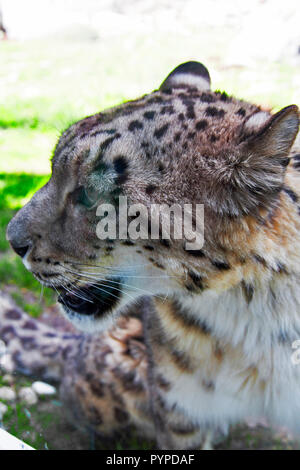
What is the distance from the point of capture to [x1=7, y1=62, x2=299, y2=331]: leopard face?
8.41 ft

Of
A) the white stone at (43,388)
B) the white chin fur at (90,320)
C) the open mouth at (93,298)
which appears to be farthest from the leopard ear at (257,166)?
the white stone at (43,388)

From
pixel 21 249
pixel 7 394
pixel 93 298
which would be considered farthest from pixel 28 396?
pixel 21 249

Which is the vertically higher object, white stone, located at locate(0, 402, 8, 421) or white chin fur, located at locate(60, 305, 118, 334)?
white chin fur, located at locate(60, 305, 118, 334)

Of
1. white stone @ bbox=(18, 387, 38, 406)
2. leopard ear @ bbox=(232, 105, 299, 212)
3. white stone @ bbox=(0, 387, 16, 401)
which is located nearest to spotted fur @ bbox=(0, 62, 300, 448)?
leopard ear @ bbox=(232, 105, 299, 212)

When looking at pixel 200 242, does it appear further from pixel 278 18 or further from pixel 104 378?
pixel 278 18

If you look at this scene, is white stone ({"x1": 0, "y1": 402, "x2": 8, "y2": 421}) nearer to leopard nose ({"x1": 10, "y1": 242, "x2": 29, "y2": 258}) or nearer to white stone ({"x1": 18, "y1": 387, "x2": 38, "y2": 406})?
white stone ({"x1": 18, "y1": 387, "x2": 38, "y2": 406})

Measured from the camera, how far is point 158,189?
270cm

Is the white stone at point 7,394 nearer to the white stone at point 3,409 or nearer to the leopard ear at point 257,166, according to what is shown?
the white stone at point 3,409

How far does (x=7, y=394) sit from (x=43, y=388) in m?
0.30

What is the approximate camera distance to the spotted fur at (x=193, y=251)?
103 inches

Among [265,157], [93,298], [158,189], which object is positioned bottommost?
[93,298]

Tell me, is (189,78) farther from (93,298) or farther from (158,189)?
(93,298)

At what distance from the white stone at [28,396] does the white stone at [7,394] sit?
2.1 inches

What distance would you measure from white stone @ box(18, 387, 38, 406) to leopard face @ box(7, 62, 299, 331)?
146 centimetres
